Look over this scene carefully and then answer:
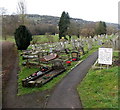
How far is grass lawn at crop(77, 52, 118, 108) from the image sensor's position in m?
9.49

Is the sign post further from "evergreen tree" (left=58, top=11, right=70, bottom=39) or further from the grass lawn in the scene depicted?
"evergreen tree" (left=58, top=11, right=70, bottom=39)

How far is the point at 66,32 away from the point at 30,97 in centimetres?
4236

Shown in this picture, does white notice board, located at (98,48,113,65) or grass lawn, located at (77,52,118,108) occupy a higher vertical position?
white notice board, located at (98,48,113,65)

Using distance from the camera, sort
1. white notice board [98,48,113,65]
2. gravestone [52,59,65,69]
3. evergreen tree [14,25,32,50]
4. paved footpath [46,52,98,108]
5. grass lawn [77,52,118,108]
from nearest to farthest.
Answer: grass lawn [77,52,118,108] < paved footpath [46,52,98,108] < white notice board [98,48,113,65] < gravestone [52,59,65,69] < evergreen tree [14,25,32,50]

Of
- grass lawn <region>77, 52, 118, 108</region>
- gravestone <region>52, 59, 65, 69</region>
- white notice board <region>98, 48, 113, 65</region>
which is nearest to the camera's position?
grass lawn <region>77, 52, 118, 108</region>

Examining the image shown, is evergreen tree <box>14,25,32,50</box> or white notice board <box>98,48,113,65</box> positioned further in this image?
evergreen tree <box>14,25,32,50</box>

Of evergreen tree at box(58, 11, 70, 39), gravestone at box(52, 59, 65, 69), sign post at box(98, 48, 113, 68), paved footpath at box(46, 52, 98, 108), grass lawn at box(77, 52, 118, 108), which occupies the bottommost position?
paved footpath at box(46, 52, 98, 108)

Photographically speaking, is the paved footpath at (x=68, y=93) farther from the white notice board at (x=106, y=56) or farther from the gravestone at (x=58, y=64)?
the white notice board at (x=106, y=56)

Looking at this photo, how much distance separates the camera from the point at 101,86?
39.3ft

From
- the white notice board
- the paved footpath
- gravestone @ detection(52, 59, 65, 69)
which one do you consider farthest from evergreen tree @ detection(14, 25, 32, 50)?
the white notice board

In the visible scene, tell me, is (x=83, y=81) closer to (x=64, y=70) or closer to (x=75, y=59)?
(x=64, y=70)

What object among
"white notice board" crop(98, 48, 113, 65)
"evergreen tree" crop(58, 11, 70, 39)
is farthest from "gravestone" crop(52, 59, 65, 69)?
"evergreen tree" crop(58, 11, 70, 39)

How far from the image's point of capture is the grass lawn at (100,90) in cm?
949

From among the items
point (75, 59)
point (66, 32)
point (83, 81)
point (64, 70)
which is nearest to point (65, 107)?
point (83, 81)
